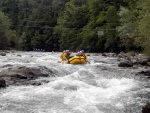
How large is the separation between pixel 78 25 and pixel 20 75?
2004 inches

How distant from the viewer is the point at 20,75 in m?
15.2

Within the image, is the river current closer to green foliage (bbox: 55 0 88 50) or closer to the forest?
the forest

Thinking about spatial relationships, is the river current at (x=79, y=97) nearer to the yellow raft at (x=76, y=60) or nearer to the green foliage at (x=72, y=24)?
the yellow raft at (x=76, y=60)

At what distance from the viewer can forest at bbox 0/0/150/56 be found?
3384 cm

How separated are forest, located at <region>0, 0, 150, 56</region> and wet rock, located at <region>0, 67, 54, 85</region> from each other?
7720 mm

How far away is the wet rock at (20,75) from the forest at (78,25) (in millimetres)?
7720

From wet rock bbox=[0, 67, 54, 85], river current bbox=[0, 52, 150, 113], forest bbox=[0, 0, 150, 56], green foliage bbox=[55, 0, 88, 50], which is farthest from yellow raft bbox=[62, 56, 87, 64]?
green foliage bbox=[55, 0, 88, 50]

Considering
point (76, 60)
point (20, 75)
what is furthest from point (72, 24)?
point (20, 75)

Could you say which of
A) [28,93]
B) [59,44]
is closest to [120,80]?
→ [28,93]

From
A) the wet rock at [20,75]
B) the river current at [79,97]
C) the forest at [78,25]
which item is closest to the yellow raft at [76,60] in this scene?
the forest at [78,25]

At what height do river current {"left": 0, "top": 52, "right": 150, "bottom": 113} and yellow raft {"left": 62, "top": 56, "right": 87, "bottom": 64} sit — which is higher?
river current {"left": 0, "top": 52, "right": 150, "bottom": 113}

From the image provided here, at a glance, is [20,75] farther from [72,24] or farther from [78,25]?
[72,24]

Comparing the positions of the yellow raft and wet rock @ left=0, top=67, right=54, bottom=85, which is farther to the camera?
the yellow raft

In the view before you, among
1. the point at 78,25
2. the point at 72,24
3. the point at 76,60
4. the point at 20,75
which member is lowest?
Answer: the point at 76,60
